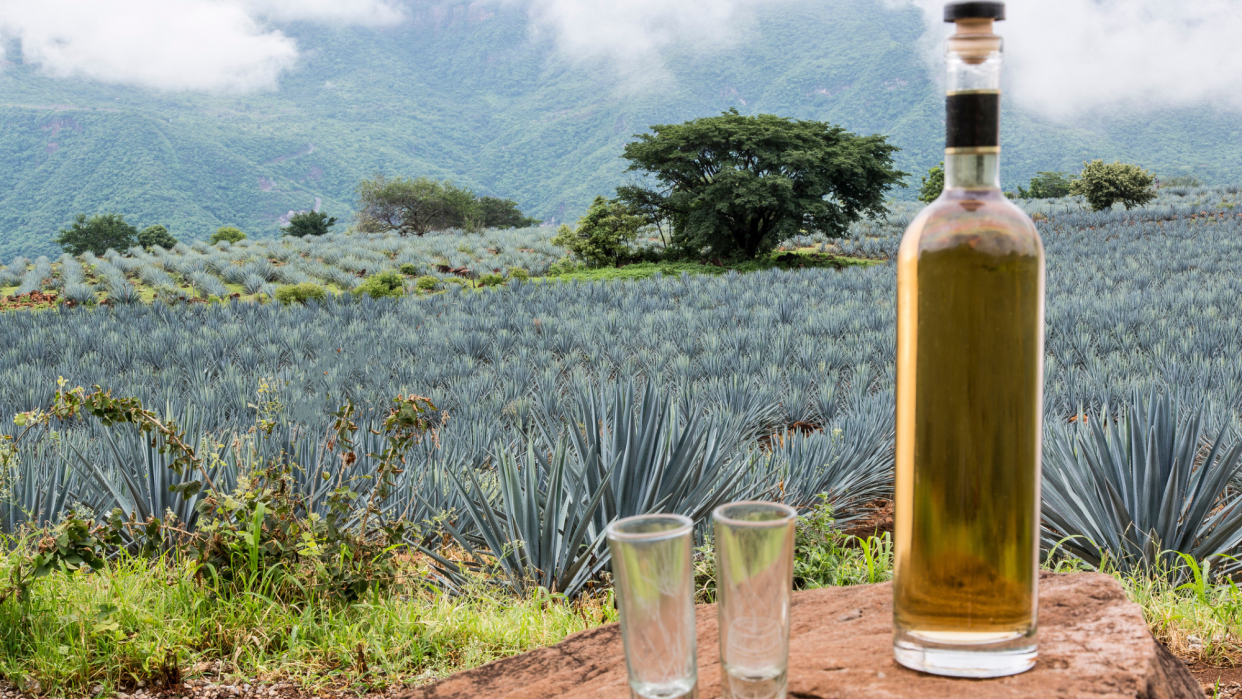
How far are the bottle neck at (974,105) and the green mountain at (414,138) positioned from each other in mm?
97608

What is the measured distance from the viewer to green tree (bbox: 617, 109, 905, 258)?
18.9 meters

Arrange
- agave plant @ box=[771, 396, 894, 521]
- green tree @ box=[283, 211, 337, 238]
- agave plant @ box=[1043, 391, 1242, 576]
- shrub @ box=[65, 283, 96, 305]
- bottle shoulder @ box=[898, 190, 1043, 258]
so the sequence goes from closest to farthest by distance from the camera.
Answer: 1. bottle shoulder @ box=[898, 190, 1043, 258]
2. agave plant @ box=[1043, 391, 1242, 576]
3. agave plant @ box=[771, 396, 894, 521]
4. shrub @ box=[65, 283, 96, 305]
5. green tree @ box=[283, 211, 337, 238]

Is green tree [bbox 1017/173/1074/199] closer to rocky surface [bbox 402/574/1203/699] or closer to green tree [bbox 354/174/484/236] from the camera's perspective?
green tree [bbox 354/174/484/236]

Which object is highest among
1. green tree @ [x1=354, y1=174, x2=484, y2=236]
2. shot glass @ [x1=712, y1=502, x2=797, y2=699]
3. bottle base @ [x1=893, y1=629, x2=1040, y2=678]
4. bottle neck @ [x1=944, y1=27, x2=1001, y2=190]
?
green tree @ [x1=354, y1=174, x2=484, y2=236]

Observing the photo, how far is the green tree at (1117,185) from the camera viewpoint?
29.0 m

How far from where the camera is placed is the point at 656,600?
0.69 m

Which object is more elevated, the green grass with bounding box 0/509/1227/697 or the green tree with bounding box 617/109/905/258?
the green tree with bounding box 617/109/905/258

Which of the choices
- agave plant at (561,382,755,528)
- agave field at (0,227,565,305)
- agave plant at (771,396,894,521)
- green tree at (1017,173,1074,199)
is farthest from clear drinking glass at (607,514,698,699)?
green tree at (1017,173,1074,199)

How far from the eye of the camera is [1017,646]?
32.5 inches

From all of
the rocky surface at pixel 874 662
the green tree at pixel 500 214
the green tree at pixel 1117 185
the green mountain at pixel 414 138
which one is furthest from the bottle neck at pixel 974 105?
the green mountain at pixel 414 138

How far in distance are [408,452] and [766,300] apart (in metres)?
7.40

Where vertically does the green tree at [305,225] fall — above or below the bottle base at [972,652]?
above

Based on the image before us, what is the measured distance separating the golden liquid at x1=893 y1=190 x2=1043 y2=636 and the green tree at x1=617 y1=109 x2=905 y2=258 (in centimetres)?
1800

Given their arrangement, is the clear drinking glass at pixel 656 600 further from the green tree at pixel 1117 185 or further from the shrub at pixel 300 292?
the green tree at pixel 1117 185
